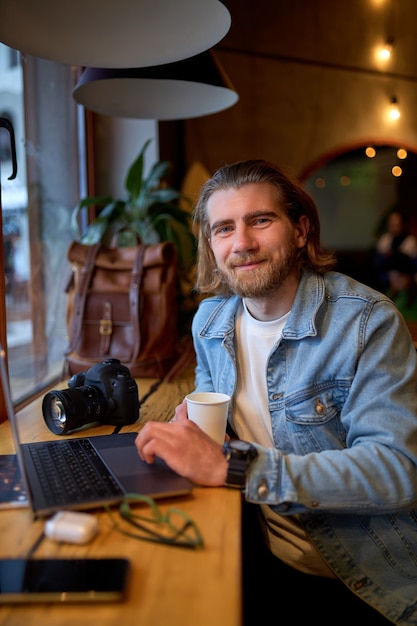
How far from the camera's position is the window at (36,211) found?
1.92m

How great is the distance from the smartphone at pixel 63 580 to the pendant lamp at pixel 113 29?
972 millimetres

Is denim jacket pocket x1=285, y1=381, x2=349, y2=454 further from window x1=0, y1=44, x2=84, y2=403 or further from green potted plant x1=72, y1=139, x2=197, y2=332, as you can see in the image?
green potted plant x1=72, y1=139, x2=197, y2=332

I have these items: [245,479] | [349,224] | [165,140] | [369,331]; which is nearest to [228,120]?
[165,140]

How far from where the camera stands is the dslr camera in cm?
134

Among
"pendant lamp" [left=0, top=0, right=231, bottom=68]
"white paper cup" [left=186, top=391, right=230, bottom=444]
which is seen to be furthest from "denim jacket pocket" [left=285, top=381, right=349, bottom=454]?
"pendant lamp" [left=0, top=0, right=231, bottom=68]

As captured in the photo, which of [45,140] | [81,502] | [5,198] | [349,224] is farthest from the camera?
[349,224]

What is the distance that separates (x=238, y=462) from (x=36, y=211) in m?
1.54

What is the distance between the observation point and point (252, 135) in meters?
4.20

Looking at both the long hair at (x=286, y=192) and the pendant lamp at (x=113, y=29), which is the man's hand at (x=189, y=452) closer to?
the long hair at (x=286, y=192)

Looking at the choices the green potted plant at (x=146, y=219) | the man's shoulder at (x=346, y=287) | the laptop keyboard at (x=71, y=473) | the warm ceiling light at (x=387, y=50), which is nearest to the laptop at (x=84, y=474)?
the laptop keyboard at (x=71, y=473)

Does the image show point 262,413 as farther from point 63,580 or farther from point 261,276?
point 63,580

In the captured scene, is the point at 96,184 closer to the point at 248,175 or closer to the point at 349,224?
the point at 248,175

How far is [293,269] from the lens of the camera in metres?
1.43

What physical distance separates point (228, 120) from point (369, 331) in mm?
3261
